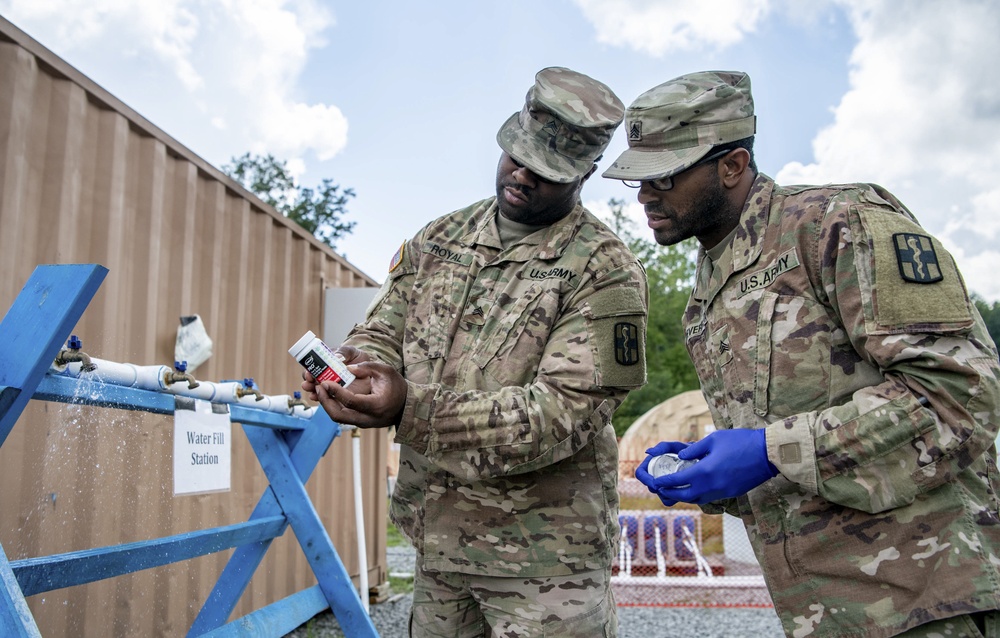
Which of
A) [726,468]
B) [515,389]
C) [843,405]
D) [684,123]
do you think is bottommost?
[726,468]

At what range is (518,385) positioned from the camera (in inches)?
84.0

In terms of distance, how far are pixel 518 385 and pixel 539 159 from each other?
64 cm

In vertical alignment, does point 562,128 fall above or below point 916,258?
above

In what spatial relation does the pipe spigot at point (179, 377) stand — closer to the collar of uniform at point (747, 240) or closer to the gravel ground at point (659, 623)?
the collar of uniform at point (747, 240)

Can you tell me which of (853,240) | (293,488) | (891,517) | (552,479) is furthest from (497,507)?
(293,488)

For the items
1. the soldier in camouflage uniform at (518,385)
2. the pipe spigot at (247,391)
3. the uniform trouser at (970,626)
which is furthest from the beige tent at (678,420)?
the uniform trouser at (970,626)

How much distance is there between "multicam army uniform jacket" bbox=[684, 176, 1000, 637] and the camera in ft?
4.66

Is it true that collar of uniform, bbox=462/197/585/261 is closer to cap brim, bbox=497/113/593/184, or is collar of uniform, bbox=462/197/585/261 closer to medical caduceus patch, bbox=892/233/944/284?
cap brim, bbox=497/113/593/184

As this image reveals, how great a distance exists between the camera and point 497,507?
83.5 inches

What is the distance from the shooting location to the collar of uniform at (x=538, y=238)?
2.28m

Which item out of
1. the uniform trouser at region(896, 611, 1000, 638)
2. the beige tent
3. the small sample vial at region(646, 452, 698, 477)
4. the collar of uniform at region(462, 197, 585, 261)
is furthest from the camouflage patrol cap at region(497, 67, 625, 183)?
the beige tent

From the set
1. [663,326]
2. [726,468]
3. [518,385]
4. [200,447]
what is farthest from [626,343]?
[663,326]

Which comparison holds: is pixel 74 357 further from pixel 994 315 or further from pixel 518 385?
pixel 994 315

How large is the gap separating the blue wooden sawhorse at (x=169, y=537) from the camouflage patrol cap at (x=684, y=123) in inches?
50.1
